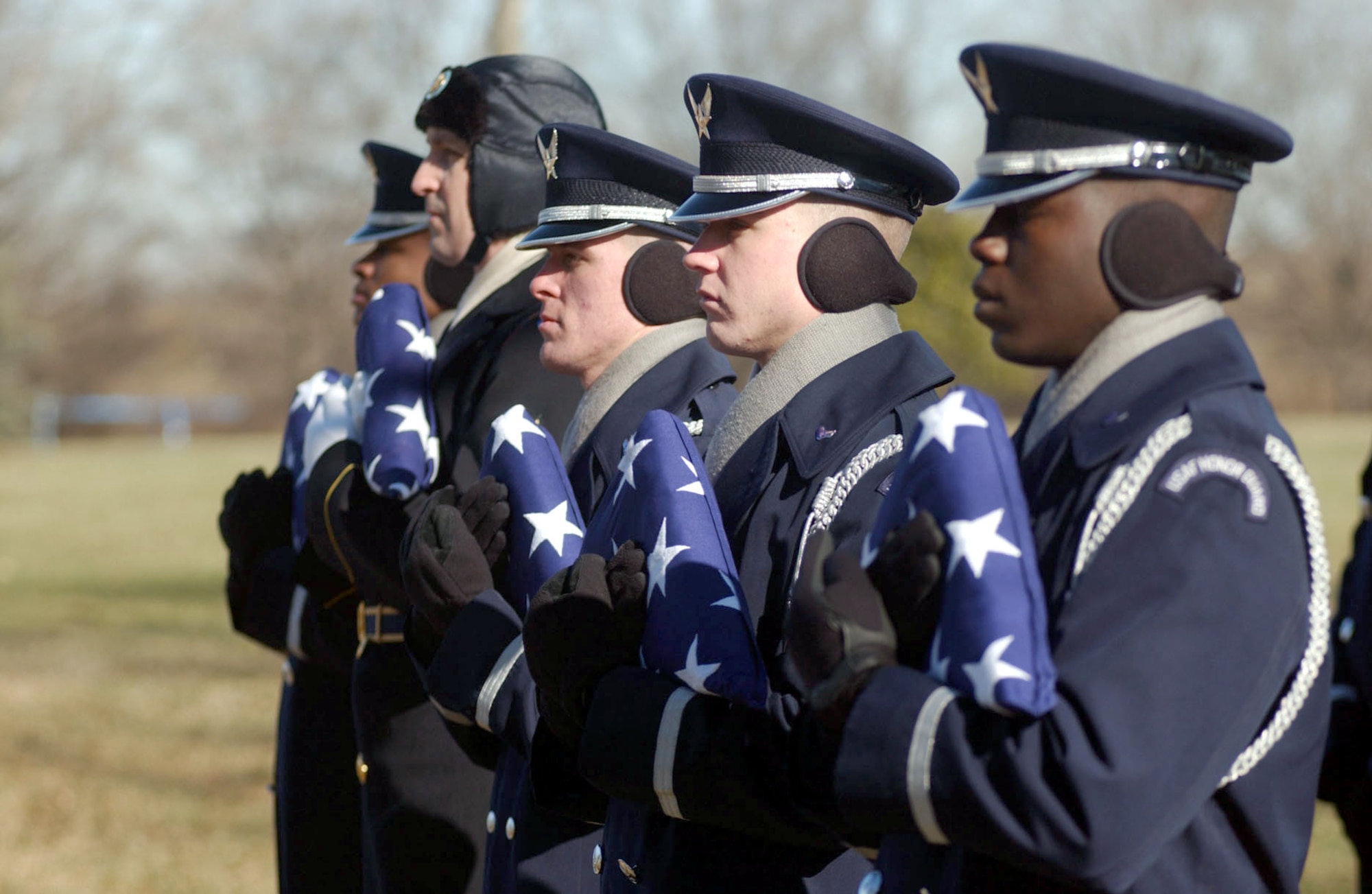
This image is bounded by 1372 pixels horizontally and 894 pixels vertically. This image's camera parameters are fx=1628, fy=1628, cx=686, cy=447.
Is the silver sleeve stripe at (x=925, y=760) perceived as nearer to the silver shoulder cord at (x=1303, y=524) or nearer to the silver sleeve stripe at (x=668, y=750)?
the silver shoulder cord at (x=1303, y=524)

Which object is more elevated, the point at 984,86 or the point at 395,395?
the point at 984,86

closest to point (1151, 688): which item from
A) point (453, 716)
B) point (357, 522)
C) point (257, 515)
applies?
point (453, 716)

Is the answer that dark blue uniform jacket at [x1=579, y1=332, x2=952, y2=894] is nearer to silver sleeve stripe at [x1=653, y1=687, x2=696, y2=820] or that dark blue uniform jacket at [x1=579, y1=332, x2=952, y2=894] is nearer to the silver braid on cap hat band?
silver sleeve stripe at [x1=653, y1=687, x2=696, y2=820]

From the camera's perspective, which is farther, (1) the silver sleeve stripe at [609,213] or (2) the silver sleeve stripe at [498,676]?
(1) the silver sleeve stripe at [609,213]

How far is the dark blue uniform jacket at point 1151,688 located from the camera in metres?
1.69

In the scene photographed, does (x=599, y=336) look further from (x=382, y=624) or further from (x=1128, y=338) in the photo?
(x=1128, y=338)

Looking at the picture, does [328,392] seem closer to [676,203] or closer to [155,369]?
[676,203]

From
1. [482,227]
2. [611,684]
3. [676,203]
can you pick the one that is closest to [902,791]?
[611,684]

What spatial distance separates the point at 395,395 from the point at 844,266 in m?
1.46

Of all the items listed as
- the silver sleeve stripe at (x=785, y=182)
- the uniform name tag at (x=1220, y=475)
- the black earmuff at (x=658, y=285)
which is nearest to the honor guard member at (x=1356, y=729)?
the black earmuff at (x=658, y=285)

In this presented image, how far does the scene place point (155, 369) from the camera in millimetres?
47844

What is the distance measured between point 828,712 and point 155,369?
160ft

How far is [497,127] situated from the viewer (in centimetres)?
397

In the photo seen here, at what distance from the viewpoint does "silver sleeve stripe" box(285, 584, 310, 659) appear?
434 centimetres
